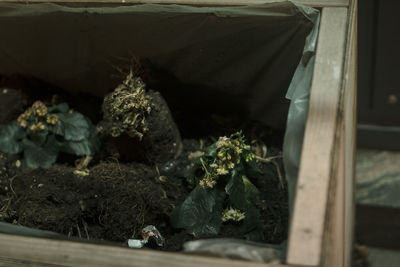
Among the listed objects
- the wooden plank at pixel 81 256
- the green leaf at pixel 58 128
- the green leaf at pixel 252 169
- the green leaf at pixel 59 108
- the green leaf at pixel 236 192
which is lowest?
the wooden plank at pixel 81 256

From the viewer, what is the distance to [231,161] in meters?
1.34

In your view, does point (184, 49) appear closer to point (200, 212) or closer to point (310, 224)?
point (200, 212)

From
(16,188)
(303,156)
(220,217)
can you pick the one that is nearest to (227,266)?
(303,156)

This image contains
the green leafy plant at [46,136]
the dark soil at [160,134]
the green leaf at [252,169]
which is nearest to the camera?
the green leaf at [252,169]

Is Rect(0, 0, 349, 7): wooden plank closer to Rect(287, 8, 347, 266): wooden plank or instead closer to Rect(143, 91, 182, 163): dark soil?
Rect(287, 8, 347, 266): wooden plank

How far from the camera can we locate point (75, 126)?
5.40ft

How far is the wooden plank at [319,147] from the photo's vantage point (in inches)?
32.8

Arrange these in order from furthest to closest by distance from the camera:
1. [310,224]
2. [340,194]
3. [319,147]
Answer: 1. [340,194]
2. [319,147]
3. [310,224]

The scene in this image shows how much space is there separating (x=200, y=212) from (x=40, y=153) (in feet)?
1.95

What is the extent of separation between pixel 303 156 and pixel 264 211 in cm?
47

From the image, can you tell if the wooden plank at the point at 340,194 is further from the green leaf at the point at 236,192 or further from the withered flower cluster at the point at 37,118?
the withered flower cluster at the point at 37,118

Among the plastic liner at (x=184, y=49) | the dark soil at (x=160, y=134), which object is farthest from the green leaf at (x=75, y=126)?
the dark soil at (x=160, y=134)

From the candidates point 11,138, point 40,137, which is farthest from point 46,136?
point 11,138

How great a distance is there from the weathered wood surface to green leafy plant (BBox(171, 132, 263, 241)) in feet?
0.85
